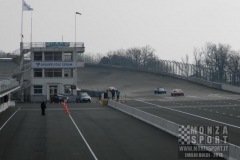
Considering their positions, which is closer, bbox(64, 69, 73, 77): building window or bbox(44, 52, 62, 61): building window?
bbox(64, 69, 73, 77): building window

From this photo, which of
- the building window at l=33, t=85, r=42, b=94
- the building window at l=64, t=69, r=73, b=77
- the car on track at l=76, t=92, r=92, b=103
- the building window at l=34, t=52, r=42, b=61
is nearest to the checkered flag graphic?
the car on track at l=76, t=92, r=92, b=103

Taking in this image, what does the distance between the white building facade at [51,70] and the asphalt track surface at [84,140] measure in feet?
130

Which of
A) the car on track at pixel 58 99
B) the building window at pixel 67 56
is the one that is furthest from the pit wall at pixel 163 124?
the building window at pixel 67 56

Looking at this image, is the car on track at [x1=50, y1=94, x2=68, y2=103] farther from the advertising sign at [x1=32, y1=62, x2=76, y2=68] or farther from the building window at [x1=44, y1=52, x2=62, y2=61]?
the building window at [x1=44, y1=52, x2=62, y2=61]

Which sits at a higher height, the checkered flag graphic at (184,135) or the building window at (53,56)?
the building window at (53,56)

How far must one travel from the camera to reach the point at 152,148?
26422mm

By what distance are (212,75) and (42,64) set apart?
44.7m

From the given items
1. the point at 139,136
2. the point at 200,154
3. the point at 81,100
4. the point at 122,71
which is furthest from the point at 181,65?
the point at 200,154

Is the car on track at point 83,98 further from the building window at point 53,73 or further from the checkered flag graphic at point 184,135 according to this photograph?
the checkered flag graphic at point 184,135

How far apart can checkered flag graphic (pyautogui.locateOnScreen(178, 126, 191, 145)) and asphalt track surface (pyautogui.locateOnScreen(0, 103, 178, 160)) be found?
41cm

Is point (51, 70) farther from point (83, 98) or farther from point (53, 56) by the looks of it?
point (83, 98)

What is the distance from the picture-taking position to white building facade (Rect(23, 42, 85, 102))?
3287 inches

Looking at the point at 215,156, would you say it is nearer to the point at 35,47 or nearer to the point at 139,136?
the point at 139,136

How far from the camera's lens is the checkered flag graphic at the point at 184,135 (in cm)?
2694
